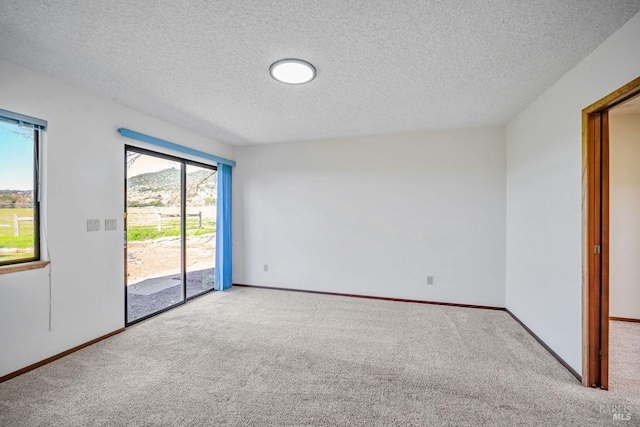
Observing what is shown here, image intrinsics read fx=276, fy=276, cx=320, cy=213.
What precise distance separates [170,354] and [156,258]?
5.00 ft

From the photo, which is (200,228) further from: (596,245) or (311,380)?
(596,245)

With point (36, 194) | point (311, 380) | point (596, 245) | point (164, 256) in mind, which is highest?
point (36, 194)

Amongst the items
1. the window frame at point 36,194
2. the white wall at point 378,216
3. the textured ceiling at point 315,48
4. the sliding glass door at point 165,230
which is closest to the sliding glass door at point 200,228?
the sliding glass door at point 165,230

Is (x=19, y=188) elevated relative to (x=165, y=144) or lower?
lower

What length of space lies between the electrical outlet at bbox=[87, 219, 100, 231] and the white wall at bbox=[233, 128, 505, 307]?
87.5 inches

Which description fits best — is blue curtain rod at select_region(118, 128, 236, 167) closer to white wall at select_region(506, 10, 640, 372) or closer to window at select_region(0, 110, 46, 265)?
window at select_region(0, 110, 46, 265)

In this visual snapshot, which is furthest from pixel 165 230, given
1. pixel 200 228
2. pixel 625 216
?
pixel 625 216

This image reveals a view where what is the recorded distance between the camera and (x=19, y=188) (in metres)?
2.31

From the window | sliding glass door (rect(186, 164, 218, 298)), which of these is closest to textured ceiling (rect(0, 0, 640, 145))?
the window

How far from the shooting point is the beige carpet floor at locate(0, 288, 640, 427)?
1780mm

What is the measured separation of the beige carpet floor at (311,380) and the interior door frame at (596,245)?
223 mm

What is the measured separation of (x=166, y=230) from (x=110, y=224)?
0.79 meters

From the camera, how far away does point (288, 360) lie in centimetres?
245

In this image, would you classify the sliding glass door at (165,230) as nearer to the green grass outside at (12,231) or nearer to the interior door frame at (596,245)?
the green grass outside at (12,231)
